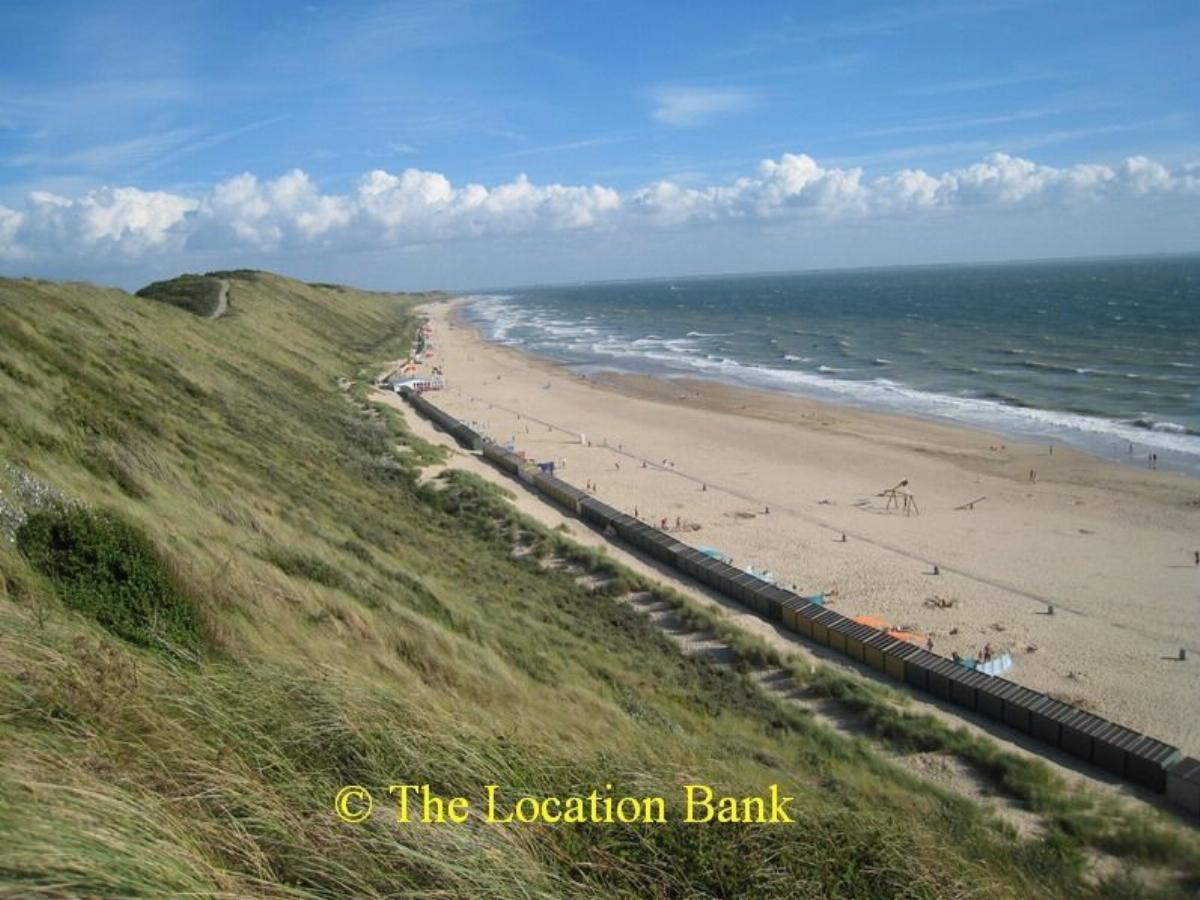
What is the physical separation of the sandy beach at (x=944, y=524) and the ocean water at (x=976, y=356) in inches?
218

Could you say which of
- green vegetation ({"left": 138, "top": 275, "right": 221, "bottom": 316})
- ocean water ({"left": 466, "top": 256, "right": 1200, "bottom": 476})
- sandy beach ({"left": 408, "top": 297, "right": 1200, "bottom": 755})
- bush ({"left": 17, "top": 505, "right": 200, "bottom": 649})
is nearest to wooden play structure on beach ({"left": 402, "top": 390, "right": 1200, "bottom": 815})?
sandy beach ({"left": 408, "top": 297, "right": 1200, "bottom": 755})

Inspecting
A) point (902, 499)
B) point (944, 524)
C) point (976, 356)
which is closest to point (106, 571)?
point (944, 524)

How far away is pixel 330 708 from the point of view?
17.2 feet

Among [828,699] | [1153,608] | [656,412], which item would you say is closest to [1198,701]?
[1153,608]

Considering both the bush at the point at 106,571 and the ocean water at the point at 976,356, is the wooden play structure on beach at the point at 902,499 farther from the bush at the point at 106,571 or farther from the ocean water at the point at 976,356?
the bush at the point at 106,571

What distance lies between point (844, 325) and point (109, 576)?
106 meters

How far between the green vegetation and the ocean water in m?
31.7

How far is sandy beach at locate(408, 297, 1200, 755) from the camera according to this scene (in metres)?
18.9

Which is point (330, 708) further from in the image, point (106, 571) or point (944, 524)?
point (944, 524)

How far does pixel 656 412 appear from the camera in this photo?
51344 mm

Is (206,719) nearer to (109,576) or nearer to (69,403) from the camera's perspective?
(109,576)

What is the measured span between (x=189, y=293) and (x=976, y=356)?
6963cm

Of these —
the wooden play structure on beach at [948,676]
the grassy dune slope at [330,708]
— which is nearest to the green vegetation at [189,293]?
the grassy dune slope at [330,708]

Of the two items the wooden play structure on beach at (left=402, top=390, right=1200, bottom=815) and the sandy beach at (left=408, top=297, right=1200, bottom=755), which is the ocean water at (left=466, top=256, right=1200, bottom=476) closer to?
the sandy beach at (left=408, top=297, right=1200, bottom=755)
